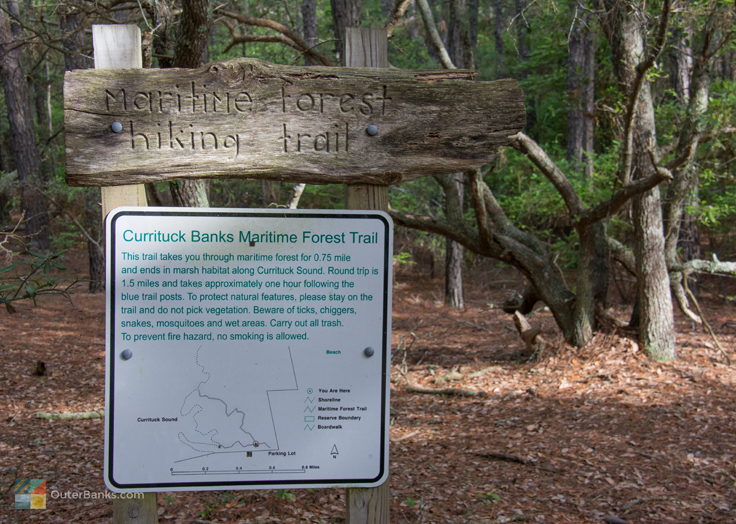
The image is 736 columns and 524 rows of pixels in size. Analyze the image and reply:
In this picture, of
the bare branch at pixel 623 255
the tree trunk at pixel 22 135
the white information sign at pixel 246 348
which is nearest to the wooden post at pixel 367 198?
the white information sign at pixel 246 348

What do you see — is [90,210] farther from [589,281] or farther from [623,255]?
[623,255]

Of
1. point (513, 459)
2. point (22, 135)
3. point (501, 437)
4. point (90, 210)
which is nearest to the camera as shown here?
point (513, 459)

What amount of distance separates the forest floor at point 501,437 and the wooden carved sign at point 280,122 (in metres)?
2.60

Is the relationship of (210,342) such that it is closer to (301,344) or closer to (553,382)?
(301,344)

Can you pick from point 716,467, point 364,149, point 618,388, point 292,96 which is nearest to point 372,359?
point 364,149

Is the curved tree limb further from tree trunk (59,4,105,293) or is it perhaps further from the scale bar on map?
the scale bar on map

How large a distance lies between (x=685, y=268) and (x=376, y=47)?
726 centimetres

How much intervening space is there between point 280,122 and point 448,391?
602cm

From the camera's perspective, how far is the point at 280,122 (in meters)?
2.65

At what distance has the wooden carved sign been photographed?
2.57m

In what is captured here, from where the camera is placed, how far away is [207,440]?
264 cm

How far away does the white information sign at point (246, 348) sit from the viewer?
102 inches

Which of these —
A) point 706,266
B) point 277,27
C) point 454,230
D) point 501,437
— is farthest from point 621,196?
point 277,27
